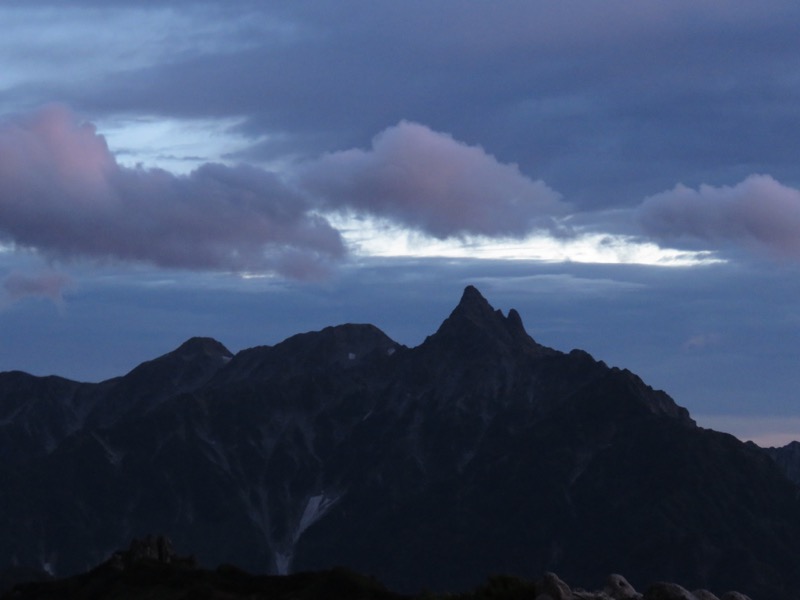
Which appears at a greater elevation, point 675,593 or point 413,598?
point 675,593

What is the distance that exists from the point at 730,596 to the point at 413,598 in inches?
2253

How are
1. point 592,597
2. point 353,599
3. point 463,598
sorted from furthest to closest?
point 353,599, point 463,598, point 592,597

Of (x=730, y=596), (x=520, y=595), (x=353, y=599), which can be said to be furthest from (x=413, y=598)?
(x=730, y=596)

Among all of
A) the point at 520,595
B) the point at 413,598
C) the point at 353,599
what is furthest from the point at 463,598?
the point at 353,599

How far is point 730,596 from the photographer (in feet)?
410

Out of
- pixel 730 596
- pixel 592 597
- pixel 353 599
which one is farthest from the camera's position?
pixel 353 599

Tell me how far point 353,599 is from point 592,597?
268ft

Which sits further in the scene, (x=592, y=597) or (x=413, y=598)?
(x=413, y=598)

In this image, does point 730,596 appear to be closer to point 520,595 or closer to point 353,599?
point 520,595

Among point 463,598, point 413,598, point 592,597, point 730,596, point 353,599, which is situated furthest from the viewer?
point 353,599

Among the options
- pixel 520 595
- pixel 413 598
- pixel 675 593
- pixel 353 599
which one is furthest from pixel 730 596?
pixel 353 599

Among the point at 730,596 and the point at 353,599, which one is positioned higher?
the point at 730,596

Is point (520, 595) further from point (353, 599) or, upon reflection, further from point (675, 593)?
point (353, 599)

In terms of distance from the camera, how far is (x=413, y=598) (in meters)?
175
